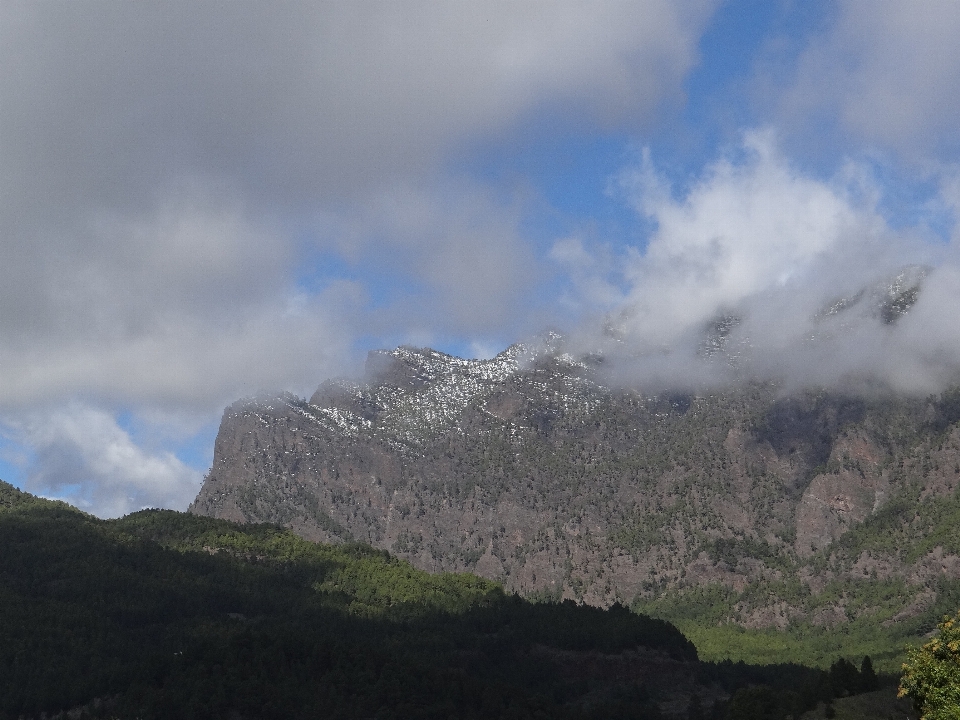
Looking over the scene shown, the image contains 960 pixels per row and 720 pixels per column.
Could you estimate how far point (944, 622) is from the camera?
171000mm

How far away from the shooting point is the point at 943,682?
16375 cm

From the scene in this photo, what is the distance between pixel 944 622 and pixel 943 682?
967cm
